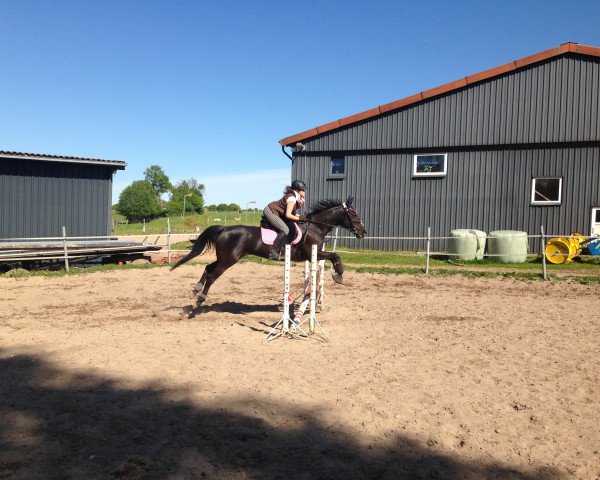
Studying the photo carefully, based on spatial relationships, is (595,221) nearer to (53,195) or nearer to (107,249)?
(107,249)

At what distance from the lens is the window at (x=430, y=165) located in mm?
19375

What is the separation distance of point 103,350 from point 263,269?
9927 mm

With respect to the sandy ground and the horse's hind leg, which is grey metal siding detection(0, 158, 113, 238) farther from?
the horse's hind leg

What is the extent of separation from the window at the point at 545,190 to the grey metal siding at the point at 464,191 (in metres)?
0.21

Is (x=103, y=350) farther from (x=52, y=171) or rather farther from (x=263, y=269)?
(x=52, y=171)

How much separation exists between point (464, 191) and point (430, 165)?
5.85 feet

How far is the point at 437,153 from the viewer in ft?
63.7

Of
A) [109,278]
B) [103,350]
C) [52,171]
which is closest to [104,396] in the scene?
[103,350]

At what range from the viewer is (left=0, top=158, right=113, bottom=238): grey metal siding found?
630 inches

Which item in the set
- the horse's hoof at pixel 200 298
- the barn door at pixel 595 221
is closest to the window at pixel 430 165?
the barn door at pixel 595 221

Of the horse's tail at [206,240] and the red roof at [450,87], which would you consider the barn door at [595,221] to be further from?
the horse's tail at [206,240]

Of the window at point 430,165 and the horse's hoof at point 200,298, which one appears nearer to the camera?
the horse's hoof at point 200,298

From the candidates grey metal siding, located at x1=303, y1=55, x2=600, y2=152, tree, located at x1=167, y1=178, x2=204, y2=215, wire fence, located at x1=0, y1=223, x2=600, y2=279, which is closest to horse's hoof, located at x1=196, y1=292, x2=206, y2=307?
wire fence, located at x1=0, y1=223, x2=600, y2=279

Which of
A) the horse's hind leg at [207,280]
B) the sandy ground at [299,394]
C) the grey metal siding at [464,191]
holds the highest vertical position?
the grey metal siding at [464,191]
